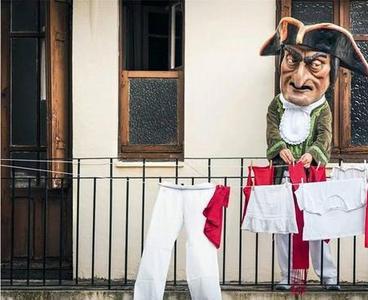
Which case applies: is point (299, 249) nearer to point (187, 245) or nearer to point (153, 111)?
point (187, 245)

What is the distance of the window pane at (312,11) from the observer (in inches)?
359

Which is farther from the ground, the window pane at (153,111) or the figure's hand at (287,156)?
the window pane at (153,111)

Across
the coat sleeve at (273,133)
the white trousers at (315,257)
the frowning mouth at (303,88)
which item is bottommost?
the white trousers at (315,257)

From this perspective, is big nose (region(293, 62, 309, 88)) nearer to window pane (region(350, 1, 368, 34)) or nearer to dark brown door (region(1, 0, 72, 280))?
window pane (region(350, 1, 368, 34))

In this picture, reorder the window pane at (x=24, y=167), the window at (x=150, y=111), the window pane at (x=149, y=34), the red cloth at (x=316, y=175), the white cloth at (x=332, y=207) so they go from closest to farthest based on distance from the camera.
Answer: the white cloth at (x=332, y=207)
the red cloth at (x=316, y=175)
the window at (x=150, y=111)
the window pane at (x=149, y=34)
the window pane at (x=24, y=167)

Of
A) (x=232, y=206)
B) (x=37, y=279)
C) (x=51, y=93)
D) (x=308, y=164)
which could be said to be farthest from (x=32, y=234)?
(x=308, y=164)

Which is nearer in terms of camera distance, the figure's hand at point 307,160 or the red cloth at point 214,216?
the red cloth at point 214,216

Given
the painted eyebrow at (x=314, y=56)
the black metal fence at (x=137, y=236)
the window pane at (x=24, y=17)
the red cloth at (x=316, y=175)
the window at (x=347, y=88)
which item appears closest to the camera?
the red cloth at (x=316, y=175)

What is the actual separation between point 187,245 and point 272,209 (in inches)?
32.4

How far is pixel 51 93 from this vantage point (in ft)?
30.0

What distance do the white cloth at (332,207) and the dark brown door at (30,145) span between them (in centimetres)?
263

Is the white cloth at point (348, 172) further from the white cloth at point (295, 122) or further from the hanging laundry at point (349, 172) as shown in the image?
the white cloth at point (295, 122)

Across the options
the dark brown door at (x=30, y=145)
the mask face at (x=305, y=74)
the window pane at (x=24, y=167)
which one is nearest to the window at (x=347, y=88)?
the mask face at (x=305, y=74)

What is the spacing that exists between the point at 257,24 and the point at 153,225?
2.34 meters
